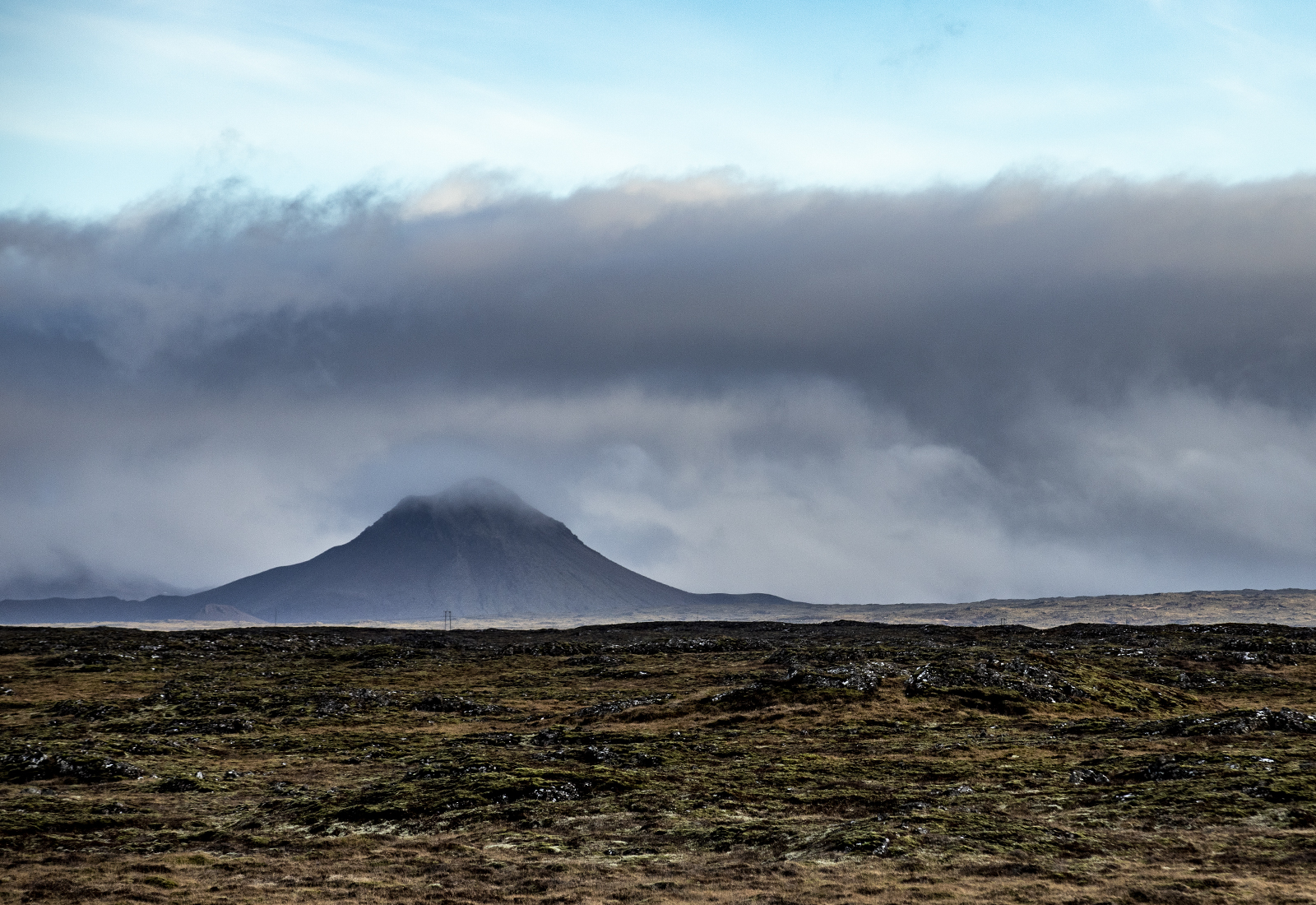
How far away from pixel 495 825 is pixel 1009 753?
28895 millimetres

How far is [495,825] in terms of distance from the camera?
3997cm

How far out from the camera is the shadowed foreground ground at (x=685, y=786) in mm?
30688

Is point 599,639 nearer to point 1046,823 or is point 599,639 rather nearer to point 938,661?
point 938,661

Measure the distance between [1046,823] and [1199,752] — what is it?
15.6 m

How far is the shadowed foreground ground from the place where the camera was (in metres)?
30.7

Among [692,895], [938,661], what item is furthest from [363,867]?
[938,661]

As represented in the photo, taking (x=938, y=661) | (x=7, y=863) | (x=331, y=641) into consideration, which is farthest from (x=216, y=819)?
(x=331, y=641)

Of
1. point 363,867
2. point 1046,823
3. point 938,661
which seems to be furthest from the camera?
point 938,661

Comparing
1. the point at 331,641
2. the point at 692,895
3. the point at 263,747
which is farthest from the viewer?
the point at 331,641

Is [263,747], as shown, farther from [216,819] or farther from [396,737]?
[216,819]

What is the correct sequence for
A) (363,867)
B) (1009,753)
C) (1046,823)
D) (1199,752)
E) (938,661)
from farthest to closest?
(938,661)
(1009,753)
(1199,752)
(1046,823)
(363,867)

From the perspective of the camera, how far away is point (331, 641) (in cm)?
15725

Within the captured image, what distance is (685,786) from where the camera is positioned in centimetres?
4594

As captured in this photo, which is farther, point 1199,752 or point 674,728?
point 674,728
